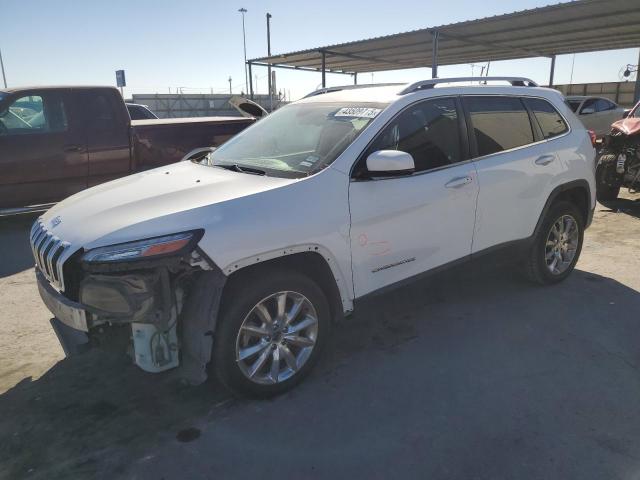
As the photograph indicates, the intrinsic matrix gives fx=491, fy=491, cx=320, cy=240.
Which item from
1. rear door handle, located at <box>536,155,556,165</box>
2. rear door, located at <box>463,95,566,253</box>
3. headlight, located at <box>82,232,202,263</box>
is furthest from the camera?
rear door handle, located at <box>536,155,556,165</box>

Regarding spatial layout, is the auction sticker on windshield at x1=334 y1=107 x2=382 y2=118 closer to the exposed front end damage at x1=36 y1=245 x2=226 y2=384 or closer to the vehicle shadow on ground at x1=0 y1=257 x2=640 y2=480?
the vehicle shadow on ground at x1=0 y1=257 x2=640 y2=480

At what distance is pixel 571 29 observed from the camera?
40.1 ft

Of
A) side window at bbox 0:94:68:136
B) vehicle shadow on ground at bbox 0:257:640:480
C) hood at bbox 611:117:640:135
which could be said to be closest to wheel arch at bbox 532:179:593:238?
vehicle shadow on ground at bbox 0:257:640:480

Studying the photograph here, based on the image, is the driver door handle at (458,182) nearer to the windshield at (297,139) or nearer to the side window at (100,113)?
the windshield at (297,139)

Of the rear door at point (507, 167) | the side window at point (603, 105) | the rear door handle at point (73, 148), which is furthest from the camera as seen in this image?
the side window at point (603, 105)

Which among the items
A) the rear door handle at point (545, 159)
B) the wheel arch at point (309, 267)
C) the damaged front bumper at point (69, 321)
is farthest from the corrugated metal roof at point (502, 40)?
the damaged front bumper at point (69, 321)

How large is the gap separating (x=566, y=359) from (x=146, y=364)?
2.70 meters

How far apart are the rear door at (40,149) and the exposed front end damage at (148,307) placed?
14.6ft

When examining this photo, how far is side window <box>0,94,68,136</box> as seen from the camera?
6422 mm

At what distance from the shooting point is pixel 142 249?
94.1 inches

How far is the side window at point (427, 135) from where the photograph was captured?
128 inches

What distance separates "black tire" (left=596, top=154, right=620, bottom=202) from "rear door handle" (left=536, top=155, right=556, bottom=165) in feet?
16.1

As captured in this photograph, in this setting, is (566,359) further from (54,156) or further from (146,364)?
(54,156)

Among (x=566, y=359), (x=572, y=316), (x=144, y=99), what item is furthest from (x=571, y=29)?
(x=144, y=99)
